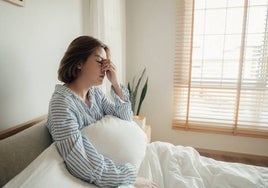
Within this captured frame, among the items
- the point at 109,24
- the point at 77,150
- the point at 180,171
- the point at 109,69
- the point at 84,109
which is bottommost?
the point at 180,171

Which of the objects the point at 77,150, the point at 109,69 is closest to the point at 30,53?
the point at 109,69

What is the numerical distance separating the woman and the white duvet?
56 mm

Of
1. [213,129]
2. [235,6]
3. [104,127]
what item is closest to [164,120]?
[213,129]

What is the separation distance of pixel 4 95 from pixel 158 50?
79.4 inches

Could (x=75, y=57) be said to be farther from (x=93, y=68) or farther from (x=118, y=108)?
(x=118, y=108)

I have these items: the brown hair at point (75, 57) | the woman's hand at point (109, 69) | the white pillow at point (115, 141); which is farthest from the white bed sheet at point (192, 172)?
the brown hair at point (75, 57)

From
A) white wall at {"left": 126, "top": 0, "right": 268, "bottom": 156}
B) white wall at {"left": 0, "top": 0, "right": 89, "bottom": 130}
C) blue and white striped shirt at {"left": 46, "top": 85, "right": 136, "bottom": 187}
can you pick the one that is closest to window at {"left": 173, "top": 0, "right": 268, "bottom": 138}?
white wall at {"left": 126, "top": 0, "right": 268, "bottom": 156}

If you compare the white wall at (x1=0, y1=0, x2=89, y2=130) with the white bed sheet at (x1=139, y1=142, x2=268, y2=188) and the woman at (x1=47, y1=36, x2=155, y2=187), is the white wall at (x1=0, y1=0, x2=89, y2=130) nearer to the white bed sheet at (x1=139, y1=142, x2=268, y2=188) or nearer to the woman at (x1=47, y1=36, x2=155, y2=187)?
the woman at (x1=47, y1=36, x2=155, y2=187)

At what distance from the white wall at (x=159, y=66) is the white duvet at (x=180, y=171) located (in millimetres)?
1452

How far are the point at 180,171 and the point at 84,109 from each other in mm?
647

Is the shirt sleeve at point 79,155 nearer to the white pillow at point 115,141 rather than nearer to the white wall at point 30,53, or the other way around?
the white pillow at point 115,141

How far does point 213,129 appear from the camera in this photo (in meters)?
2.67

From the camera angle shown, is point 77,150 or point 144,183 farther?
point 144,183

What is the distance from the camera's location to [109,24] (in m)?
2.08
